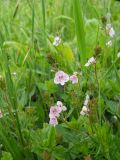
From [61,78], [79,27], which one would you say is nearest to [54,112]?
[61,78]

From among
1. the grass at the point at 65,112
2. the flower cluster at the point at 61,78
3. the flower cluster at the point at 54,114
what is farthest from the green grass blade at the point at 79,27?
the flower cluster at the point at 54,114

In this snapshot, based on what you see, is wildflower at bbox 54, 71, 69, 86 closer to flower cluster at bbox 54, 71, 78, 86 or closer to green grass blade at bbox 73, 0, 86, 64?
flower cluster at bbox 54, 71, 78, 86

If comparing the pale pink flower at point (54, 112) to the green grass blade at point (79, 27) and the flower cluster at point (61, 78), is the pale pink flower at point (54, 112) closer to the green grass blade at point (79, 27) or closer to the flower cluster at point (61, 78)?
the flower cluster at point (61, 78)

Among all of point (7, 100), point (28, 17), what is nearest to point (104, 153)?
point (7, 100)

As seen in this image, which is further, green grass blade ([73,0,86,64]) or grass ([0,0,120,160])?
green grass blade ([73,0,86,64])

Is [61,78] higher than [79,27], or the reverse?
[79,27]

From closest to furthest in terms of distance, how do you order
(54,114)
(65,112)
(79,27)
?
(54,114) → (65,112) → (79,27)

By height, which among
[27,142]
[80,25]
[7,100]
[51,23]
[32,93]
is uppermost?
[51,23]

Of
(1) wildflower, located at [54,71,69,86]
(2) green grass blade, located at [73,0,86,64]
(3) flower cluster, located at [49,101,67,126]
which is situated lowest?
(3) flower cluster, located at [49,101,67,126]

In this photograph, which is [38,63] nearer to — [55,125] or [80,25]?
[80,25]

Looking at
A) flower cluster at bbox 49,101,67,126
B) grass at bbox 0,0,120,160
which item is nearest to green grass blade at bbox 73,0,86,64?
grass at bbox 0,0,120,160

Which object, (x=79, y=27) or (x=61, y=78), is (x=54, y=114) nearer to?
(x=61, y=78)
